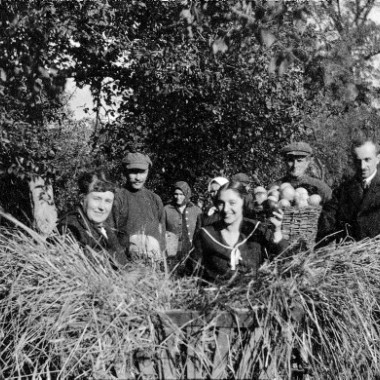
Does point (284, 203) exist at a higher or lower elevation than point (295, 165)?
lower

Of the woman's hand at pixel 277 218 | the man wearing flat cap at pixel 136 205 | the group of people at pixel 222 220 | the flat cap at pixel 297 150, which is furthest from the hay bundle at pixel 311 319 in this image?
the man wearing flat cap at pixel 136 205

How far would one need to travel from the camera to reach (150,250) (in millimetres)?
5008

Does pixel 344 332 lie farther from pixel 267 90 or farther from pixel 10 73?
pixel 267 90

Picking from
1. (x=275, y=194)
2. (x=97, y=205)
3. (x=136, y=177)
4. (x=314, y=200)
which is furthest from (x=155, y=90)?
(x=97, y=205)

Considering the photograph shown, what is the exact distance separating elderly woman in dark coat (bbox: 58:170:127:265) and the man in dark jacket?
147 centimetres

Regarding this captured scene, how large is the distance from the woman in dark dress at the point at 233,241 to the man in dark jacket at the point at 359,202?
3.46ft

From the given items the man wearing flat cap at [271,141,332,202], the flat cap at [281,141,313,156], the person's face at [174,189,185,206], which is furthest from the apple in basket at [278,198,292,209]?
the person's face at [174,189,185,206]

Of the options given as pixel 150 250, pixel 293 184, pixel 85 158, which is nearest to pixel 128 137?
pixel 85 158

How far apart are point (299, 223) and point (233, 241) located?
0.68m

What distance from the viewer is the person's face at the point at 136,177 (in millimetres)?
7242

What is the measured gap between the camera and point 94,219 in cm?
499

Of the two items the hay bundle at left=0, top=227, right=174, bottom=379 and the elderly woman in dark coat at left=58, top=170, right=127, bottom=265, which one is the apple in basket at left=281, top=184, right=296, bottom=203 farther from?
the hay bundle at left=0, top=227, right=174, bottom=379

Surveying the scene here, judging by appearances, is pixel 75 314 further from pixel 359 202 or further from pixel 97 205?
pixel 359 202

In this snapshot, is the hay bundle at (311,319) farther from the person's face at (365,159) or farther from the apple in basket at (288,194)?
the person's face at (365,159)
